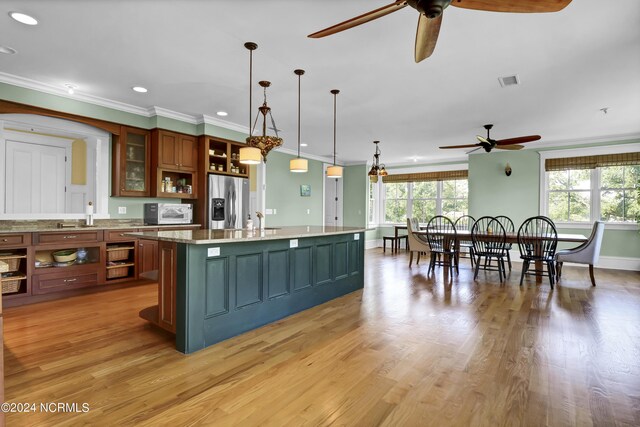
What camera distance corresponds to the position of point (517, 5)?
1707 millimetres

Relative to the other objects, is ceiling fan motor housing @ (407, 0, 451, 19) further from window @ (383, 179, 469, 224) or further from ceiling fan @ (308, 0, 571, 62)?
window @ (383, 179, 469, 224)

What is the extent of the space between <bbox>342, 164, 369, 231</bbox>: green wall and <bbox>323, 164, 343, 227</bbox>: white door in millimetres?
128

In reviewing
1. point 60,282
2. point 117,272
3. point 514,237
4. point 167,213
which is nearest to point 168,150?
point 167,213

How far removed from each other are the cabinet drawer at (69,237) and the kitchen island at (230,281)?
1.85 meters

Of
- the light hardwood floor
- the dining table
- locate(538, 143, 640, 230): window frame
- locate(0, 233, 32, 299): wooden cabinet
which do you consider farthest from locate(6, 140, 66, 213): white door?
locate(538, 143, 640, 230): window frame

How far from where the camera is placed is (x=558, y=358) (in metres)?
2.46

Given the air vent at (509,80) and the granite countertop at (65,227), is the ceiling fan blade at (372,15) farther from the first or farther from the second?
the granite countertop at (65,227)

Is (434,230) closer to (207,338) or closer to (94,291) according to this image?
(207,338)

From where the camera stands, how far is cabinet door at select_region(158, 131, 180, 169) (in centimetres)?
509

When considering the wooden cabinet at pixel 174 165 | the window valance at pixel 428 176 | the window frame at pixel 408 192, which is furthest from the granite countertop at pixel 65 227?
the window valance at pixel 428 176

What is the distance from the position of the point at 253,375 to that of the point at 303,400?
0.44 metres

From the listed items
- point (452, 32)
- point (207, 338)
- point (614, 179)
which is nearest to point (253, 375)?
point (207, 338)

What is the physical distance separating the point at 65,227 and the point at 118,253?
27.6 inches

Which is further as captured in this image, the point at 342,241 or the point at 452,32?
the point at 342,241
